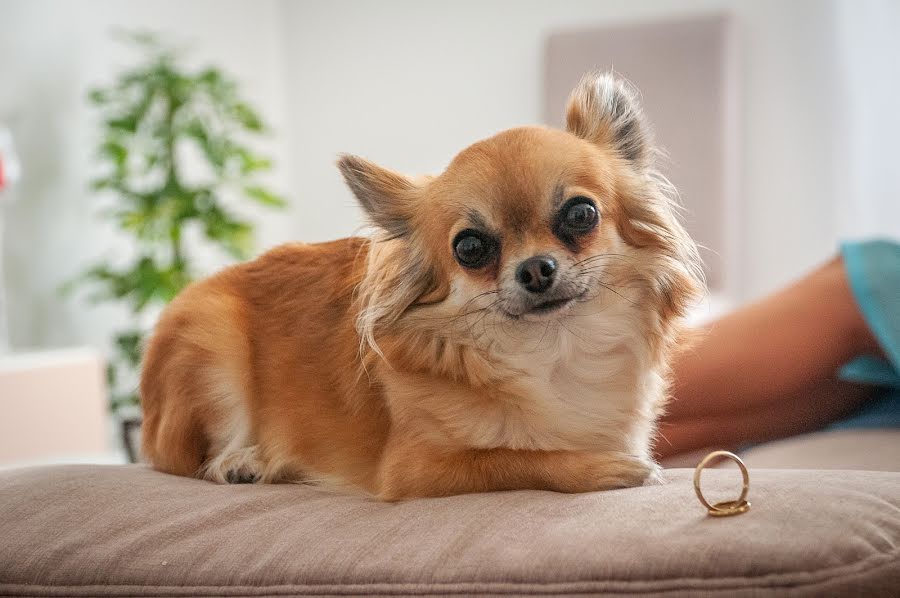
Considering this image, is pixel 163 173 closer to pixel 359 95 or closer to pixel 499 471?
pixel 359 95

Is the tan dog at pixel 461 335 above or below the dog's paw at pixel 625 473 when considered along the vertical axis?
above

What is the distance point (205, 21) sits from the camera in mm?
5785

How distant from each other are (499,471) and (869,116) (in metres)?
4.36

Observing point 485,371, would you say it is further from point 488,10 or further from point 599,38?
point 488,10

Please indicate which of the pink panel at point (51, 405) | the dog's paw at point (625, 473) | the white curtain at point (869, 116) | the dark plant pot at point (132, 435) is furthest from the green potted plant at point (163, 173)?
the dog's paw at point (625, 473)

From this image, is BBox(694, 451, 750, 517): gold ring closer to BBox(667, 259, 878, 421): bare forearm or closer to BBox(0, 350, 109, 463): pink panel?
BBox(667, 259, 878, 421): bare forearm

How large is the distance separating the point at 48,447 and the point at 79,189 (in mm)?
1522

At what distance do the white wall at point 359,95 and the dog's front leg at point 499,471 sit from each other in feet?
11.7

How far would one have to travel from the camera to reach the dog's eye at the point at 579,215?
1.47m

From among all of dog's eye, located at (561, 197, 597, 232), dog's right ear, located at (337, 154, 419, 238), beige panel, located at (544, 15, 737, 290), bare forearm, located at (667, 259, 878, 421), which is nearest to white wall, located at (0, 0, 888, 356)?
beige panel, located at (544, 15, 737, 290)

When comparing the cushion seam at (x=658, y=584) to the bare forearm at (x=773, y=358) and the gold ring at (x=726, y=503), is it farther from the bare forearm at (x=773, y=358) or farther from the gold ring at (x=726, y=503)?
the bare forearm at (x=773, y=358)

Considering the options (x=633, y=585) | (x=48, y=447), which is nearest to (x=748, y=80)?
(x=48, y=447)

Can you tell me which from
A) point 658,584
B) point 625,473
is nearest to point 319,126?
point 625,473

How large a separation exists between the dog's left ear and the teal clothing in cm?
61
